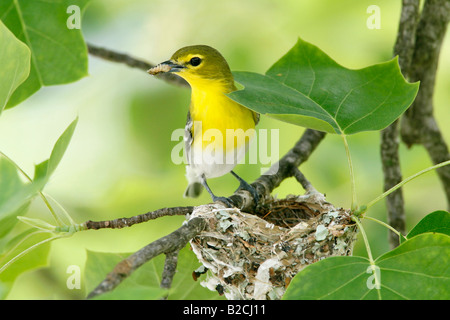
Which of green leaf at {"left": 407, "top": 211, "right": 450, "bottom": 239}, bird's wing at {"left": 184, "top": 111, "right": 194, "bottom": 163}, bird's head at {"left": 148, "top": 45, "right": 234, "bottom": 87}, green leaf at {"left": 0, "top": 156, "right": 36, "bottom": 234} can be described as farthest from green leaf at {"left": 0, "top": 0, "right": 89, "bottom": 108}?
green leaf at {"left": 407, "top": 211, "right": 450, "bottom": 239}

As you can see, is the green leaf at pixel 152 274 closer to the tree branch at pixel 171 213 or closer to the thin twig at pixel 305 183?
the tree branch at pixel 171 213

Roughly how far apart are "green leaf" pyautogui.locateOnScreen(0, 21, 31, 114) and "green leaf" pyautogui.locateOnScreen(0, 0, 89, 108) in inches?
25.2

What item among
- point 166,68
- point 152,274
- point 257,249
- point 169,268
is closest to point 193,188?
point 166,68

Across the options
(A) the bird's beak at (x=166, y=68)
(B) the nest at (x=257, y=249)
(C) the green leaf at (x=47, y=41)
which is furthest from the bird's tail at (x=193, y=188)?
(C) the green leaf at (x=47, y=41)

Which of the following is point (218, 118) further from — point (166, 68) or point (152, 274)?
point (152, 274)

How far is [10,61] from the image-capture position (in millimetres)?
1679

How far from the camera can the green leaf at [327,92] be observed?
1896mm

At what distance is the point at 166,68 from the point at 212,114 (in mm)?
387

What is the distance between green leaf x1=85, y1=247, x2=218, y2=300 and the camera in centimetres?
221

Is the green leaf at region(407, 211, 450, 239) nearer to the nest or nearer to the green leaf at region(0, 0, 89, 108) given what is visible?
the nest
